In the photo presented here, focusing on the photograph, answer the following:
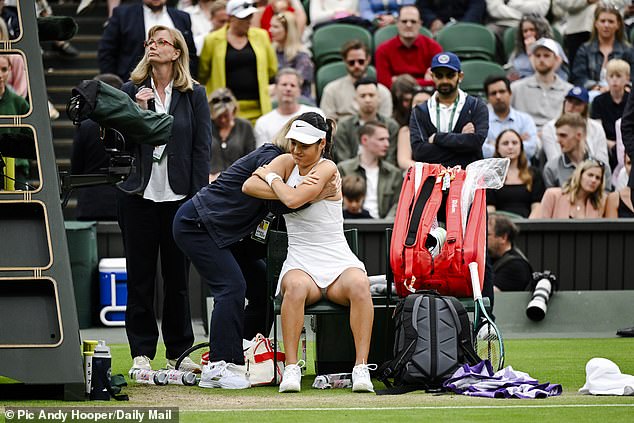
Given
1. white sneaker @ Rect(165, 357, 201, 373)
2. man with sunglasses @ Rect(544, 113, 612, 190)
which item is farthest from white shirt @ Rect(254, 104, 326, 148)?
white sneaker @ Rect(165, 357, 201, 373)

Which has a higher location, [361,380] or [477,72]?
[477,72]

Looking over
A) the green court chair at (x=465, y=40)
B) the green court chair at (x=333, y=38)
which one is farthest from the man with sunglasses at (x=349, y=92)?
the green court chair at (x=465, y=40)

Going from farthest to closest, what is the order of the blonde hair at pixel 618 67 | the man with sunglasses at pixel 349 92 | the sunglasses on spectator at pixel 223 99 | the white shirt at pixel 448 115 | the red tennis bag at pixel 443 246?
1. the man with sunglasses at pixel 349 92
2. the blonde hair at pixel 618 67
3. the sunglasses on spectator at pixel 223 99
4. the white shirt at pixel 448 115
5. the red tennis bag at pixel 443 246

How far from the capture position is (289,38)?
16047 mm

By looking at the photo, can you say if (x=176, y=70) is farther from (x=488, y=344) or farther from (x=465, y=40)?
(x=465, y=40)

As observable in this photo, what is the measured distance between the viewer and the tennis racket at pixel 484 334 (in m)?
8.41

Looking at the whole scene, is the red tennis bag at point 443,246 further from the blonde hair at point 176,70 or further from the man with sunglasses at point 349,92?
the man with sunglasses at point 349,92

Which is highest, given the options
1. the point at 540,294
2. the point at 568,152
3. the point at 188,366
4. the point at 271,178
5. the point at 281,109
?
the point at 271,178

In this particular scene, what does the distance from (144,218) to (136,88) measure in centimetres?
86

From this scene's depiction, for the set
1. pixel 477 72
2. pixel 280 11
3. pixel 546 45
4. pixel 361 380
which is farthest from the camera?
pixel 280 11

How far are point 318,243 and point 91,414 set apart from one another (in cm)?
208

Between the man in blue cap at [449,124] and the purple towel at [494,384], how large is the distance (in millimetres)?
3083

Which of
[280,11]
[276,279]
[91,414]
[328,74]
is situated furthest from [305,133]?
[280,11]

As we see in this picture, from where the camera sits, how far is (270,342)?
8766 mm
